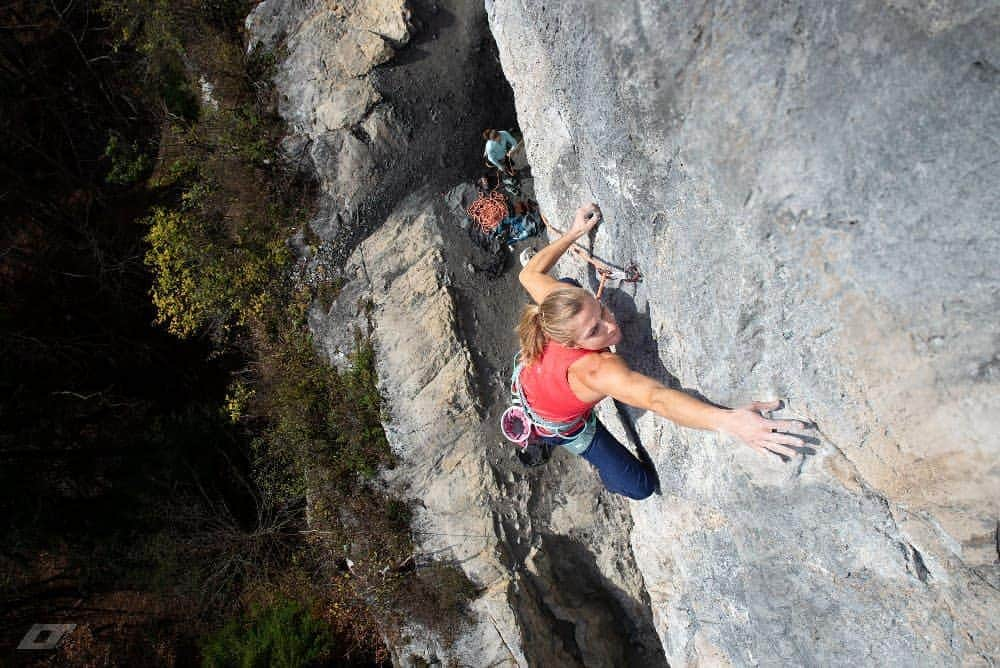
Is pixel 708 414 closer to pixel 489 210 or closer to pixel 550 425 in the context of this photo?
pixel 550 425

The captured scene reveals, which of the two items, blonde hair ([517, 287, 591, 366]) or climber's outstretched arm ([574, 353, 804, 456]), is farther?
blonde hair ([517, 287, 591, 366])

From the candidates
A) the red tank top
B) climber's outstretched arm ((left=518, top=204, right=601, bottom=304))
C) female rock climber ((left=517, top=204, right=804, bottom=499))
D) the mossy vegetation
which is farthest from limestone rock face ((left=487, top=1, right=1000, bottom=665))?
the mossy vegetation

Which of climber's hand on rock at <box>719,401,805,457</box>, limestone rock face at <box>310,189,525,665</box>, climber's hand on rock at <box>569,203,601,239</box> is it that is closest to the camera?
climber's hand on rock at <box>719,401,805,457</box>

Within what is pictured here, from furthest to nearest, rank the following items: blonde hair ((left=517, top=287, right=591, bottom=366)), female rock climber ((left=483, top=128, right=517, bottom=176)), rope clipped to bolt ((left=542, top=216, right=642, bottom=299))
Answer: female rock climber ((left=483, top=128, right=517, bottom=176)), rope clipped to bolt ((left=542, top=216, right=642, bottom=299)), blonde hair ((left=517, top=287, right=591, bottom=366))

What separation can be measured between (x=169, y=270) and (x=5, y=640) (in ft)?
17.8

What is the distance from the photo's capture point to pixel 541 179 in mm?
5309

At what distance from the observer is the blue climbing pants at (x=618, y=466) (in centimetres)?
462

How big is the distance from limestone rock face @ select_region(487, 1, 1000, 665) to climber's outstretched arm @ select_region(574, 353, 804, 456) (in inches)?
5.1

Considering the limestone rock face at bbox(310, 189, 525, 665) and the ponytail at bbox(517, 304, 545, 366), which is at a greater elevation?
the ponytail at bbox(517, 304, 545, 366)

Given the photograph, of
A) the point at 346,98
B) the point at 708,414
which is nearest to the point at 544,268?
the point at 708,414

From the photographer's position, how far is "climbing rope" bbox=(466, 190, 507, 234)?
6.45 meters

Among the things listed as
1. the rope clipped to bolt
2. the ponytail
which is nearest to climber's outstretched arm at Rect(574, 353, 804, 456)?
the ponytail

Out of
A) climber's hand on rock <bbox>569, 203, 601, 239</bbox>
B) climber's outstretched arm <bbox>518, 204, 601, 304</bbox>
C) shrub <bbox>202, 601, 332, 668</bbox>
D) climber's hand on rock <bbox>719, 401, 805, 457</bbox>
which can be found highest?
climber's hand on rock <bbox>569, 203, 601, 239</bbox>

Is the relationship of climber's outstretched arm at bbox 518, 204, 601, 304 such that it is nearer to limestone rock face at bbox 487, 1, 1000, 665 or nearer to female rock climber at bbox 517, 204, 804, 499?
female rock climber at bbox 517, 204, 804, 499
